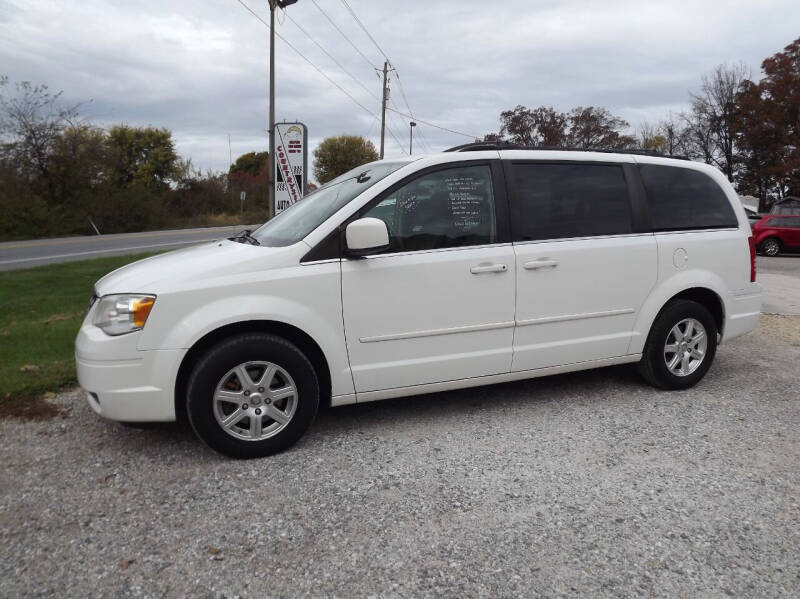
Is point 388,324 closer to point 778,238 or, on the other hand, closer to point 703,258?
point 703,258

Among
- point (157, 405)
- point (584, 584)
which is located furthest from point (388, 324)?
point (584, 584)

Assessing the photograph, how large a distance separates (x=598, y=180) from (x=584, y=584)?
118 inches

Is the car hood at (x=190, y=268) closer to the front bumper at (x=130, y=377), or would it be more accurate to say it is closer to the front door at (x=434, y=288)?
the front bumper at (x=130, y=377)

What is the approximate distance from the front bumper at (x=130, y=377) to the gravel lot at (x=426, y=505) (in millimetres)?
351

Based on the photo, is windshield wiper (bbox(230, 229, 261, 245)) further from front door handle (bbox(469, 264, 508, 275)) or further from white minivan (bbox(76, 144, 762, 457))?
front door handle (bbox(469, 264, 508, 275))

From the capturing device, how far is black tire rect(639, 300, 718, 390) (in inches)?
183

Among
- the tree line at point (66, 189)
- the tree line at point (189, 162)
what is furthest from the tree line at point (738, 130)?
the tree line at point (66, 189)

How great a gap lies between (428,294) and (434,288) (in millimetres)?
56

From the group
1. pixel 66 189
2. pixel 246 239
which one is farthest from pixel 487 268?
pixel 66 189

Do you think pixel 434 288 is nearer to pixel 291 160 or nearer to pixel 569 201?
pixel 569 201

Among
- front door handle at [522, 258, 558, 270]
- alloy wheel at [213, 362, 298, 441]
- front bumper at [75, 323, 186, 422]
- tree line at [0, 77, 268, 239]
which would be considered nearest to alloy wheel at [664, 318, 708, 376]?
front door handle at [522, 258, 558, 270]

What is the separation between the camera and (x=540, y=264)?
163 inches

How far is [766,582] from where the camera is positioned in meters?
2.42

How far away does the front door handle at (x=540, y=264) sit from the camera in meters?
4.09
